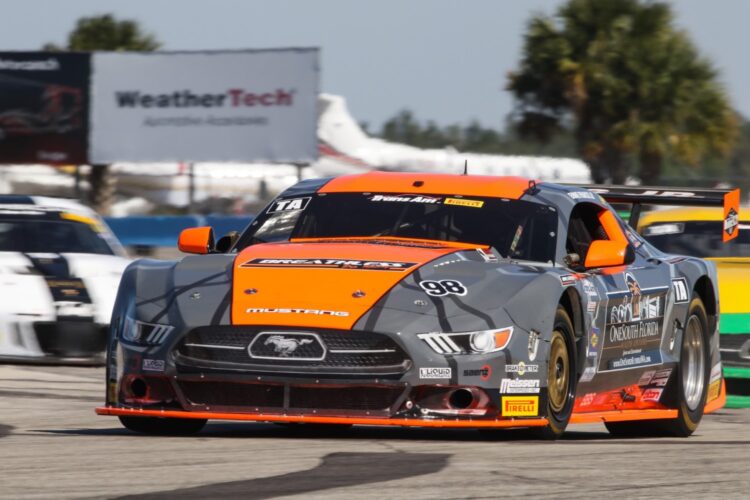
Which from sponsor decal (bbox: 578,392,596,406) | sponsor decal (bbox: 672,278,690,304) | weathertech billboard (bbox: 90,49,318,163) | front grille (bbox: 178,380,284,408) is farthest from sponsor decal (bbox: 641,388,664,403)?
weathertech billboard (bbox: 90,49,318,163)

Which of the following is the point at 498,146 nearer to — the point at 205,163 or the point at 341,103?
the point at 341,103

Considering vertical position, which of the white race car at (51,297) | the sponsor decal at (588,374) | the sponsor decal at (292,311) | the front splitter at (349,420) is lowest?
the white race car at (51,297)

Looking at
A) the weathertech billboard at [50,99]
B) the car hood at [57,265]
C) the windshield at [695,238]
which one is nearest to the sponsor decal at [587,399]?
the windshield at [695,238]

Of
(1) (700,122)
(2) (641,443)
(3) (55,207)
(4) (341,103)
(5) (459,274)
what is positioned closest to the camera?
(5) (459,274)

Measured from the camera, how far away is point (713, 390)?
32.4 ft

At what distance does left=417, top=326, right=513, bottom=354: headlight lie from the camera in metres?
7.21

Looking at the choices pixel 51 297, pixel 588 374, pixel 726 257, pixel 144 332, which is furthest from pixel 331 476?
pixel 51 297

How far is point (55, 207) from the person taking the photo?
1489cm

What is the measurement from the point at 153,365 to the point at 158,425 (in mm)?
478

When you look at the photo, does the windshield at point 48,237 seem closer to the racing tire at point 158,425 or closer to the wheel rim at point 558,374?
the racing tire at point 158,425

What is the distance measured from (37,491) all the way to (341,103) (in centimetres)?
5259

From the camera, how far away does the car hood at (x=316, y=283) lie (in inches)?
284

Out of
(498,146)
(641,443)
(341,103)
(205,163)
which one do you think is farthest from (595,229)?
(498,146)

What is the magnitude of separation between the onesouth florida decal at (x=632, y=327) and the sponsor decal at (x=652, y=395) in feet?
0.51
